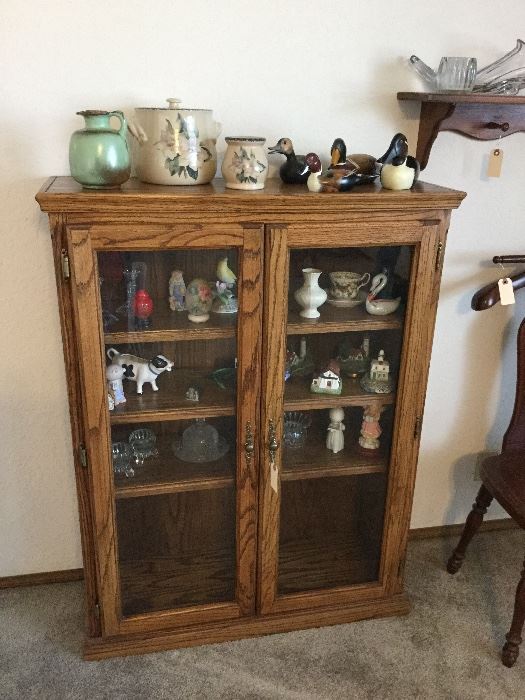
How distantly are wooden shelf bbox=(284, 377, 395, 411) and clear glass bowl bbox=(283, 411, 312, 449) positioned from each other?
0.06 metres

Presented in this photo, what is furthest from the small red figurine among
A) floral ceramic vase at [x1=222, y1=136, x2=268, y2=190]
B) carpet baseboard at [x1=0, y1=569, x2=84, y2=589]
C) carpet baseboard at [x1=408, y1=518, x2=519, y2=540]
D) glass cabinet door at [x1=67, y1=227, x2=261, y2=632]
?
carpet baseboard at [x1=408, y1=518, x2=519, y2=540]

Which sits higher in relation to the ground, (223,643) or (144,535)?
(144,535)

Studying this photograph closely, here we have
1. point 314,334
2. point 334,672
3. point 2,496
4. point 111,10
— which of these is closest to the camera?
point 111,10

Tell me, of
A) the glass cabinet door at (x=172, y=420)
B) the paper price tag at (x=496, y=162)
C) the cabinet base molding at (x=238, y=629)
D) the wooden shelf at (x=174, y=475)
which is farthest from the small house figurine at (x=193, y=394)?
the paper price tag at (x=496, y=162)

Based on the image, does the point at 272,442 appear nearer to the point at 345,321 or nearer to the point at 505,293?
the point at 345,321

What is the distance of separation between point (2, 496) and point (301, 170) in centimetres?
134

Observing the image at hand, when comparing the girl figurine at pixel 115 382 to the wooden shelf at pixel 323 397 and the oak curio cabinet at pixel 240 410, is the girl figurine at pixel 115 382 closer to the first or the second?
the oak curio cabinet at pixel 240 410

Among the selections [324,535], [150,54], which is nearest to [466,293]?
[324,535]

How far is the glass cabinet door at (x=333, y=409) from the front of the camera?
1582 millimetres

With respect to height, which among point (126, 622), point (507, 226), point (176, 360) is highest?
point (507, 226)

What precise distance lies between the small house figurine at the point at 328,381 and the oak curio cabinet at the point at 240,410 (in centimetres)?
2

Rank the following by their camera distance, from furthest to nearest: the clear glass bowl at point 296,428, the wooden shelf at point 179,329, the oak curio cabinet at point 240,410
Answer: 1. the clear glass bowl at point 296,428
2. the wooden shelf at point 179,329
3. the oak curio cabinet at point 240,410

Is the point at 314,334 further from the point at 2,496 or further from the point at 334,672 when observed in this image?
the point at 2,496

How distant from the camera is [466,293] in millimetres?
2053
